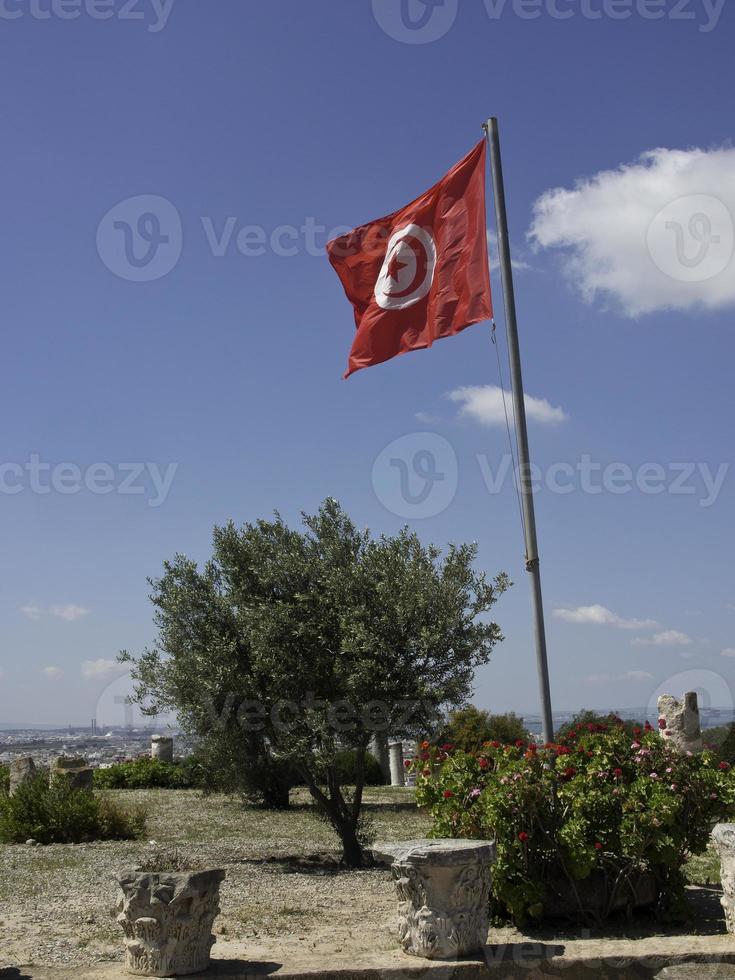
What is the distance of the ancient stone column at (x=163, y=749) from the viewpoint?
104 feet

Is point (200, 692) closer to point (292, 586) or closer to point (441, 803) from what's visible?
point (292, 586)

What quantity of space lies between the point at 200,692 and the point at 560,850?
6.77 metres

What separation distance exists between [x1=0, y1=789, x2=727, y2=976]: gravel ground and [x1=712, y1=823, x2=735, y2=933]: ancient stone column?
0.30 metres

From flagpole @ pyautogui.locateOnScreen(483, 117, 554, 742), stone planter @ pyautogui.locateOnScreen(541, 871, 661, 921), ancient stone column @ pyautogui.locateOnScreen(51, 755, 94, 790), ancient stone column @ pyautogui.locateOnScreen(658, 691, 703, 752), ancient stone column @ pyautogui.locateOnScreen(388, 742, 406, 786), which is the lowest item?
ancient stone column @ pyautogui.locateOnScreen(388, 742, 406, 786)

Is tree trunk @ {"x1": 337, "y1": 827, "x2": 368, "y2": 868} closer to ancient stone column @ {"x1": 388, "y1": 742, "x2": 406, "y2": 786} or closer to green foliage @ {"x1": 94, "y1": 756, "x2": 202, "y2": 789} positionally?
green foliage @ {"x1": 94, "y1": 756, "x2": 202, "y2": 789}

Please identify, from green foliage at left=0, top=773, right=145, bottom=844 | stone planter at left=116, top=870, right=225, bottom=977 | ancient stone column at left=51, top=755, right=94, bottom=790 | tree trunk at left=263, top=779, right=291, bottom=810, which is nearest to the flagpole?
stone planter at left=116, top=870, right=225, bottom=977

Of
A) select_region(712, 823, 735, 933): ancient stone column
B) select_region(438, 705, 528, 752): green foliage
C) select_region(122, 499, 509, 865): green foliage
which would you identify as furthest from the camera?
select_region(438, 705, 528, 752): green foliage

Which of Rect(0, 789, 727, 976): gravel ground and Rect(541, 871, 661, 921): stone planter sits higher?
Rect(541, 871, 661, 921): stone planter

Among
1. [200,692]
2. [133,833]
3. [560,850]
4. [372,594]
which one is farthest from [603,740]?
[133,833]

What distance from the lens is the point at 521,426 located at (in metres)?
9.65

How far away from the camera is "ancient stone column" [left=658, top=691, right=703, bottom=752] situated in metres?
17.1

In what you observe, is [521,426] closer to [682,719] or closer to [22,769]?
[682,719]

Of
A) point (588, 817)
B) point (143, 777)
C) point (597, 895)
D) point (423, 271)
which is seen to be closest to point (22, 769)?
point (143, 777)

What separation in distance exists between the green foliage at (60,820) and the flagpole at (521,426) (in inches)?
397
